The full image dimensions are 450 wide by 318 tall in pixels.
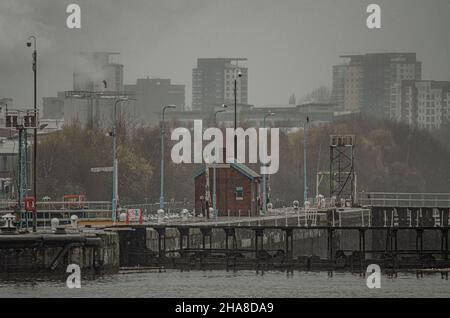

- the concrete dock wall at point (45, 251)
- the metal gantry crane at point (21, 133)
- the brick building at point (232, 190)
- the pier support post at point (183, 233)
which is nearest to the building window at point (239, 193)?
the brick building at point (232, 190)

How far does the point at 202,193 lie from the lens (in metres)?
149

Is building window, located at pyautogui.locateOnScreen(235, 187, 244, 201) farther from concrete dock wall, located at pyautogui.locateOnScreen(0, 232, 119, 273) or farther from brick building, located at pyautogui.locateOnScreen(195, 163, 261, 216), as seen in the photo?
concrete dock wall, located at pyautogui.locateOnScreen(0, 232, 119, 273)

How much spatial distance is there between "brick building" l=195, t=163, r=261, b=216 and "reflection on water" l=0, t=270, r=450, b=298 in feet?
94.2

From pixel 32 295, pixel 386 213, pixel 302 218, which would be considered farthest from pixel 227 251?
pixel 386 213

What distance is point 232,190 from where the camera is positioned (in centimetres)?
14938

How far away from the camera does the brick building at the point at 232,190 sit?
148 meters

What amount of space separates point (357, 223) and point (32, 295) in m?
62.3

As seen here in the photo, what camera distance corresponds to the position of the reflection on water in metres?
107

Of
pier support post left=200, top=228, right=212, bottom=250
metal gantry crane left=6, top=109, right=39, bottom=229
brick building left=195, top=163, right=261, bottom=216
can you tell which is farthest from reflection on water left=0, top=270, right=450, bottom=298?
Result: brick building left=195, top=163, right=261, bottom=216

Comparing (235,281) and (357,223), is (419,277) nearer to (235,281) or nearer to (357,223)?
(235,281)

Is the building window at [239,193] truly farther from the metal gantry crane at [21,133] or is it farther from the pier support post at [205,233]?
the metal gantry crane at [21,133]

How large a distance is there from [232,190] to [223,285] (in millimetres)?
37786

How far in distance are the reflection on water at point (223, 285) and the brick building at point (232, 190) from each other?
1130 inches

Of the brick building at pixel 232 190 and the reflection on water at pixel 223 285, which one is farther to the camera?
the brick building at pixel 232 190
